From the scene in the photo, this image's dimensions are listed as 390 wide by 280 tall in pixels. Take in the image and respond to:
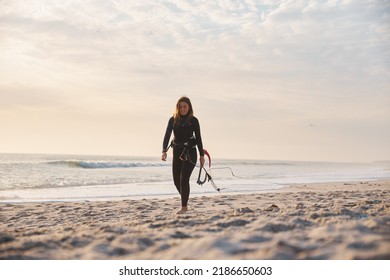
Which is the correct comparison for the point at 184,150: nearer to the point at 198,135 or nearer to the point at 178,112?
the point at 198,135

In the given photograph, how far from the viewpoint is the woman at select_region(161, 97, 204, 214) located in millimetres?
5957

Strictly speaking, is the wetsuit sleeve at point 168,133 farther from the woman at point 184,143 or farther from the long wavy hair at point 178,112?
the long wavy hair at point 178,112

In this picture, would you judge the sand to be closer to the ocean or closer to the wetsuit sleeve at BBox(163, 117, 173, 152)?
the wetsuit sleeve at BBox(163, 117, 173, 152)

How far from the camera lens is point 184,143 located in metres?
6.04

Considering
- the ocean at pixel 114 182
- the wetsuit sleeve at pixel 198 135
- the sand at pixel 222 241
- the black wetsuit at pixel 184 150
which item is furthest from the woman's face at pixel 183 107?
the ocean at pixel 114 182

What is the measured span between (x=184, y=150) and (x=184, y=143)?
5.1 inches

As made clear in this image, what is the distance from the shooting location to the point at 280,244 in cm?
302

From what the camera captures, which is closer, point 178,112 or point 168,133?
point 178,112

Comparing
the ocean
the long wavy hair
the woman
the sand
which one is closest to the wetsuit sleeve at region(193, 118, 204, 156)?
the woman

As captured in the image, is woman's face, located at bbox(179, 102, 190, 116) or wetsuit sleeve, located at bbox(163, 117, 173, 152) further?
wetsuit sleeve, located at bbox(163, 117, 173, 152)

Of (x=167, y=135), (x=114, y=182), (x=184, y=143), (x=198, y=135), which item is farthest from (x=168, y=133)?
(x=114, y=182)
